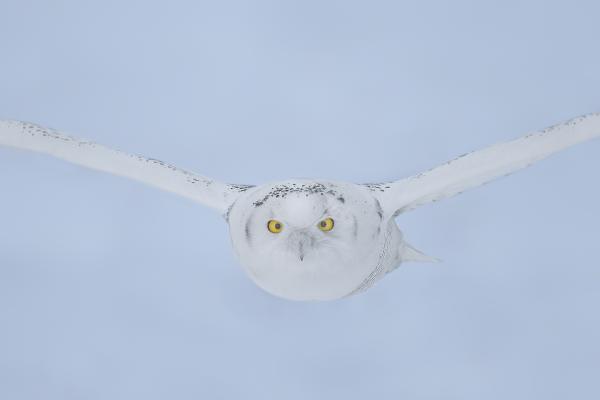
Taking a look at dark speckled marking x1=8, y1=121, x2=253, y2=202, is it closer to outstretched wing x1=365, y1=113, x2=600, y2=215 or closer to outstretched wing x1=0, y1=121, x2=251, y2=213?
outstretched wing x1=0, y1=121, x2=251, y2=213

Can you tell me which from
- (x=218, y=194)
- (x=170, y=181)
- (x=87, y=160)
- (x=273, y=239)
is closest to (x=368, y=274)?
(x=273, y=239)

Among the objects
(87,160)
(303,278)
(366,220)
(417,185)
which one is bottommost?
(303,278)

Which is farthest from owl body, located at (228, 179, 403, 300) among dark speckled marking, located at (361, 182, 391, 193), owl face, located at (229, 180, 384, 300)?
dark speckled marking, located at (361, 182, 391, 193)

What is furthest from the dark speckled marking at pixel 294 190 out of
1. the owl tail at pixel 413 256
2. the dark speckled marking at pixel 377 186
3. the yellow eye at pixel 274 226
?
the owl tail at pixel 413 256

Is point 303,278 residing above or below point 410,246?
below

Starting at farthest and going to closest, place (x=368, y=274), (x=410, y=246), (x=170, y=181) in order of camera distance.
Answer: (x=410, y=246)
(x=170, y=181)
(x=368, y=274)

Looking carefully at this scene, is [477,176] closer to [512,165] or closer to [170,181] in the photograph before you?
[512,165]

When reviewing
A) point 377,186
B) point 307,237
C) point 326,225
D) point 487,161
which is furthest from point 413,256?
point 307,237

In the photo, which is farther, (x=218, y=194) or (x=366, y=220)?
(x=218, y=194)
